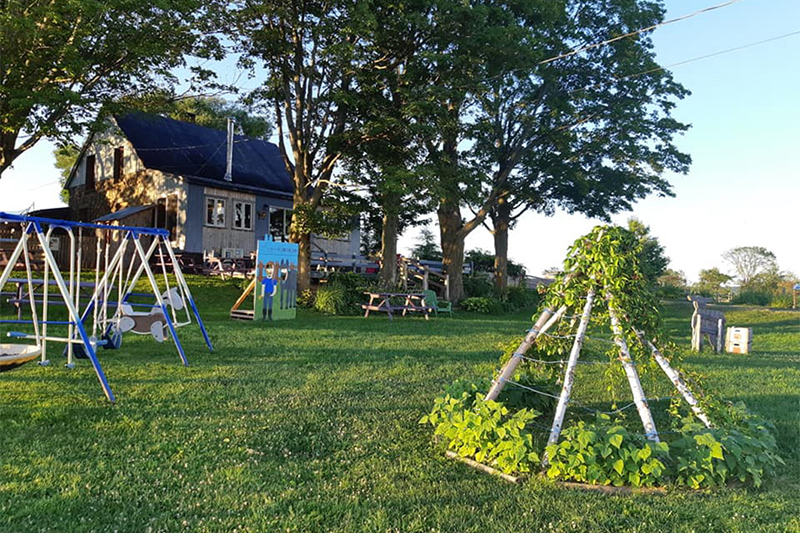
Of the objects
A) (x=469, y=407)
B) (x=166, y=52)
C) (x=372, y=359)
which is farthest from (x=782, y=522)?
(x=166, y=52)

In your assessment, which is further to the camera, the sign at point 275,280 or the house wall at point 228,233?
the house wall at point 228,233

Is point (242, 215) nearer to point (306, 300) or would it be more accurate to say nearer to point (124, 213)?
point (124, 213)

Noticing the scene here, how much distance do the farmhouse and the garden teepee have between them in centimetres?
1830

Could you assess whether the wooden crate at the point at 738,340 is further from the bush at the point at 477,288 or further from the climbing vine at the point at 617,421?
the bush at the point at 477,288

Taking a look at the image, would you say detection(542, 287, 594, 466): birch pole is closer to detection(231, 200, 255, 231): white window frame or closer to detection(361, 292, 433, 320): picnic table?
detection(361, 292, 433, 320): picnic table

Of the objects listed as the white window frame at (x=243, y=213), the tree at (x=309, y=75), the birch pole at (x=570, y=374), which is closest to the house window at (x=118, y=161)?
the white window frame at (x=243, y=213)

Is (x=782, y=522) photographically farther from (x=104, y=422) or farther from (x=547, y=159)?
(x=547, y=159)

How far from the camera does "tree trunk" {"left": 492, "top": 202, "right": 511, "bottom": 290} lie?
2578 cm

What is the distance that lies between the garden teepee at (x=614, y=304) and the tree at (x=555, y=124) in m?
13.2

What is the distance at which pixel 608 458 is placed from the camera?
407cm

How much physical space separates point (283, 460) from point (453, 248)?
1865 cm

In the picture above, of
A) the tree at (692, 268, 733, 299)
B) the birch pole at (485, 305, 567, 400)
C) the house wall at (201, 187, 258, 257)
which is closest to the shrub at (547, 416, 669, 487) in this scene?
the birch pole at (485, 305, 567, 400)

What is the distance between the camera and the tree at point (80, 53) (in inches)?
535

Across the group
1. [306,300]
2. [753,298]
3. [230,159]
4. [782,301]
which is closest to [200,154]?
[230,159]
